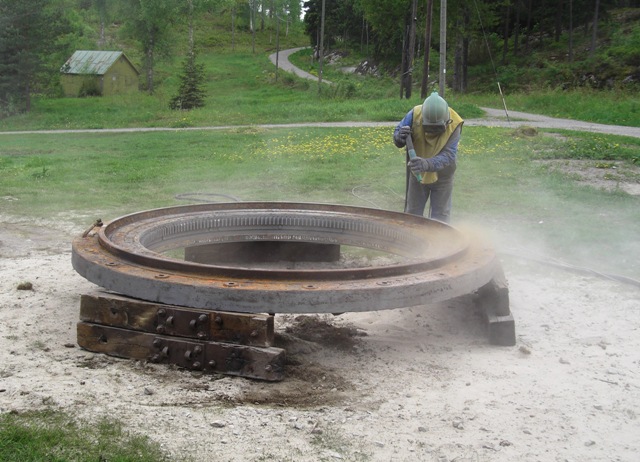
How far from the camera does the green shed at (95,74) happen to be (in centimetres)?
3944

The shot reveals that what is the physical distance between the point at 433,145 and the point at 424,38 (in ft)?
98.5

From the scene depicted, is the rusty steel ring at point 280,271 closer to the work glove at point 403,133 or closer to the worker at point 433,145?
the worker at point 433,145

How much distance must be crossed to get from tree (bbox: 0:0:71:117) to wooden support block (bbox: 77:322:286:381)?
26.2 metres

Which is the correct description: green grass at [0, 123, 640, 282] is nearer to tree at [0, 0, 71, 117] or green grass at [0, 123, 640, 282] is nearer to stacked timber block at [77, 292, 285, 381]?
stacked timber block at [77, 292, 285, 381]

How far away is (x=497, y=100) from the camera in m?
28.6

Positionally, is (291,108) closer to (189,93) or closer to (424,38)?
(189,93)

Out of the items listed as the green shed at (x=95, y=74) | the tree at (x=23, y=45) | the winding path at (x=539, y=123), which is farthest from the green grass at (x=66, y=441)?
the green shed at (x=95, y=74)

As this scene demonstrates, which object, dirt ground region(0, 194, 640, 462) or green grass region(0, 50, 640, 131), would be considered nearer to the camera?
dirt ground region(0, 194, 640, 462)

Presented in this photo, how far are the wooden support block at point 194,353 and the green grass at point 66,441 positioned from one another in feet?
2.39

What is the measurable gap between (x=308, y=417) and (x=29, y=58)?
2853 centimetres

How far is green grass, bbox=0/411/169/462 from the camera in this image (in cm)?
298

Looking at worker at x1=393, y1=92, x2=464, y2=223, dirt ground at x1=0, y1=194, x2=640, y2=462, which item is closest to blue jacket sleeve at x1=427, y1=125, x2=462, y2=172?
worker at x1=393, y1=92, x2=464, y2=223

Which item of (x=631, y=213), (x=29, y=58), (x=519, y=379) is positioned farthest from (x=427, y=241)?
(x=29, y=58)

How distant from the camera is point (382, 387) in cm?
389
